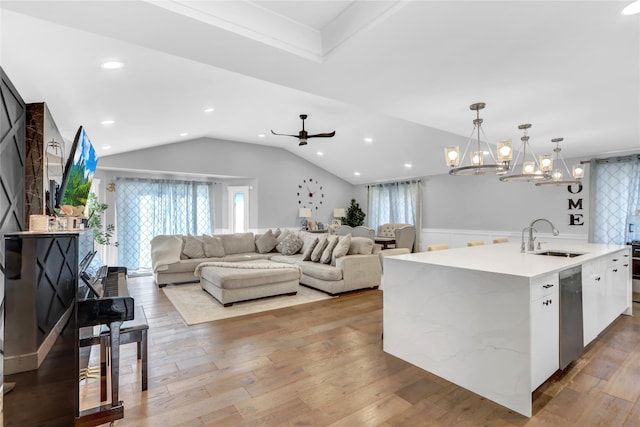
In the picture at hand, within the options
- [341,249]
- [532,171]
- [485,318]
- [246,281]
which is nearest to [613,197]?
[532,171]

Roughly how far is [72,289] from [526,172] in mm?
4237

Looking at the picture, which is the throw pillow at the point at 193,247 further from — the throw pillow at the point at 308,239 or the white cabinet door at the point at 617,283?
the white cabinet door at the point at 617,283

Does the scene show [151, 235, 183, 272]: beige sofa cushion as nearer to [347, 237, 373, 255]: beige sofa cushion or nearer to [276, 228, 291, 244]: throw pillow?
[276, 228, 291, 244]: throw pillow

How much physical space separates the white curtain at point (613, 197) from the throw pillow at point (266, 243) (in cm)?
616

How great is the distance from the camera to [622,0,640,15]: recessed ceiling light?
1.65 metres

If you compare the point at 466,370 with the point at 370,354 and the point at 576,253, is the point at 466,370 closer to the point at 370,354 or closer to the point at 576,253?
the point at 370,354

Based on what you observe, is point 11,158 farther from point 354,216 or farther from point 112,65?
point 354,216

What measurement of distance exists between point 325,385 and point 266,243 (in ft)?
16.0

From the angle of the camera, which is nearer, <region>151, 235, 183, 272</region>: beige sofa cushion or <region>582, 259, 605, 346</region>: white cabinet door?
<region>582, 259, 605, 346</region>: white cabinet door

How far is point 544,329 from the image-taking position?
213 cm

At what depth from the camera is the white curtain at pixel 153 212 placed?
729 centimetres

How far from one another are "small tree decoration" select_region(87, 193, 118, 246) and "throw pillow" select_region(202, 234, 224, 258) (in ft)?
6.18

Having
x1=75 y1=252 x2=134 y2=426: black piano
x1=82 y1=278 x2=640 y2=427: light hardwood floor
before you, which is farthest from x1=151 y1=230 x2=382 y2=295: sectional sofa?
x1=75 y1=252 x2=134 y2=426: black piano

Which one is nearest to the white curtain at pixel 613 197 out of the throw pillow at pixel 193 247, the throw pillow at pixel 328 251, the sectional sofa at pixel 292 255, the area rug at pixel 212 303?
the sectional sofa at pixel 292 255
